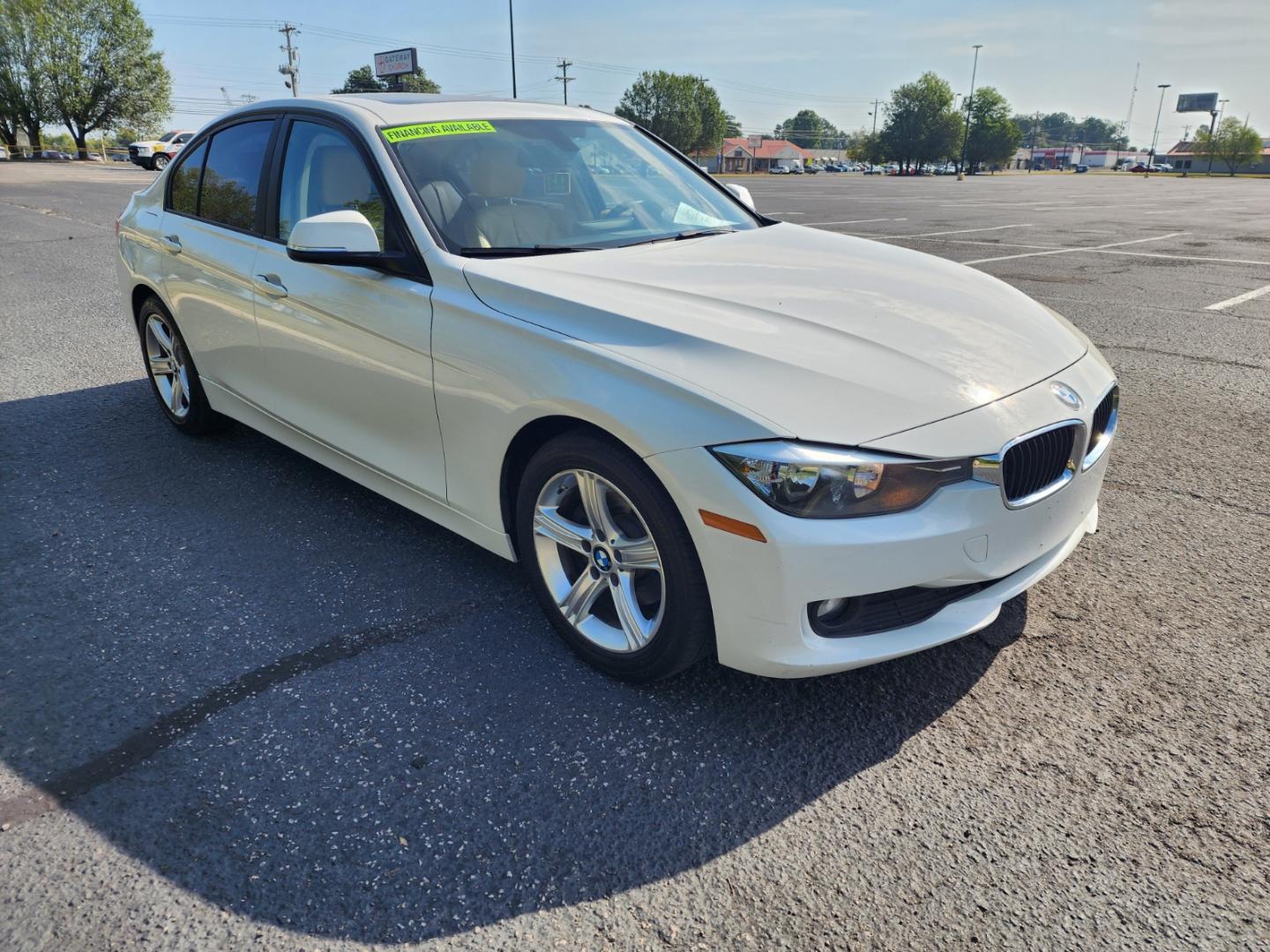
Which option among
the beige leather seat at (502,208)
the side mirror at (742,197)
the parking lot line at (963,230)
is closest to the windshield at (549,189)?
the beige leather seat at (502,208)

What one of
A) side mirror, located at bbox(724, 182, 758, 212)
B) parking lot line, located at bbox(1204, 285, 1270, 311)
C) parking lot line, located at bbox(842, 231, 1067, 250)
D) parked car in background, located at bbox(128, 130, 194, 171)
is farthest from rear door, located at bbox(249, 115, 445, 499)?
parked car in background, located at bbox(128, 130, 194, 171)

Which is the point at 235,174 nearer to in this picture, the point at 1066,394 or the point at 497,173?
the point at 497,173

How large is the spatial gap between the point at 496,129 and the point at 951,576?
2.48m

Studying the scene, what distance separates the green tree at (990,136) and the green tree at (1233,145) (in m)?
22.9

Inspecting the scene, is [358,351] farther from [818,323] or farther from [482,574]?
[818,323]

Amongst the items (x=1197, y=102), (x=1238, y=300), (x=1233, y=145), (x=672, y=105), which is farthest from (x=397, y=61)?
(x=1197, y=102)

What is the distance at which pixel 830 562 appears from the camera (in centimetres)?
219

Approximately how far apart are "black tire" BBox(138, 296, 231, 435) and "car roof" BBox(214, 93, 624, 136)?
1250mm

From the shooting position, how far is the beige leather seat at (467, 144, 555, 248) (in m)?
3.18

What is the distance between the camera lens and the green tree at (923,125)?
4798 inches

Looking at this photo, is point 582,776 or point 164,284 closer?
point 582,776

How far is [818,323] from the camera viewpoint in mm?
2637

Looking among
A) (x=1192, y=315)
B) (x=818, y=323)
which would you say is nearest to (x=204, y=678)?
(x=818, y=323)

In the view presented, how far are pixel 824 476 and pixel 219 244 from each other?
3184mm
